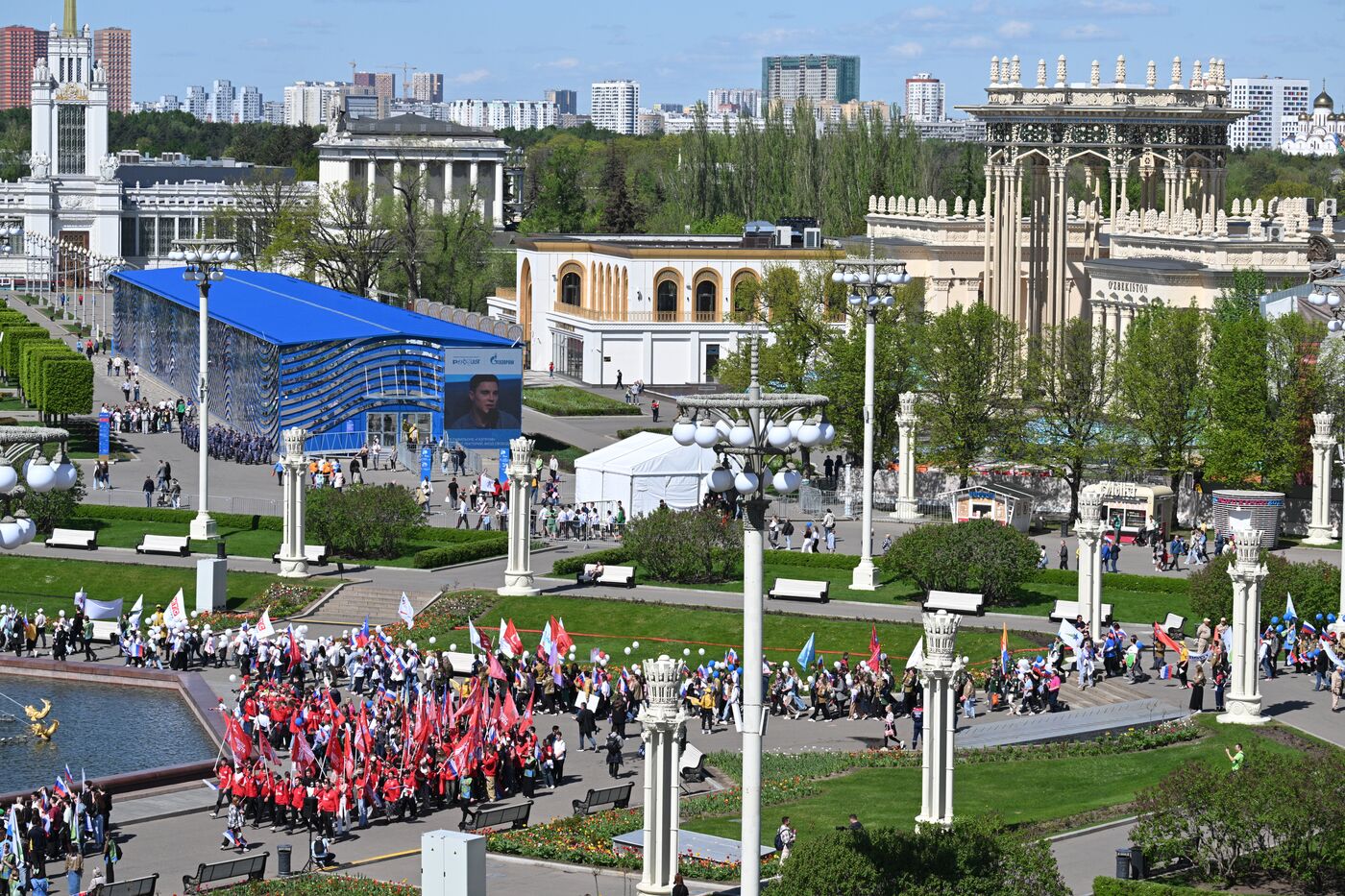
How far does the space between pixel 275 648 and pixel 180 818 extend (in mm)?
10144

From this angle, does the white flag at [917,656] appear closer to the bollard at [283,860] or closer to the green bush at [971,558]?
the green bush at [971,558]

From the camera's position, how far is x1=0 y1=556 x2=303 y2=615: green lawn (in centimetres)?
5769

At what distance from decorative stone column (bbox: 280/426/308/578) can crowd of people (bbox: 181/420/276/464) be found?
20.2m

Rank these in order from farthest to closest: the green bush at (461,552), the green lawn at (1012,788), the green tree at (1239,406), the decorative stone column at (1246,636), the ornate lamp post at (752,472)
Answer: the green tree at (1239,406), the green bush at (461,552), the decorative stone column at (1246,636), the green lawn at (1012,788), the ornate lamp post at (752,472)

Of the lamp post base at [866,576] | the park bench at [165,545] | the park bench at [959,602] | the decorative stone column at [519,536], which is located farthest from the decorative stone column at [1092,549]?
the park bench at [165,545]

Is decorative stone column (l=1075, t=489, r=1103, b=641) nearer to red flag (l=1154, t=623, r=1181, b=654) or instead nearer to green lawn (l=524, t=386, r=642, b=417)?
red flag (l=1154, t=623, r=1181, b=654)

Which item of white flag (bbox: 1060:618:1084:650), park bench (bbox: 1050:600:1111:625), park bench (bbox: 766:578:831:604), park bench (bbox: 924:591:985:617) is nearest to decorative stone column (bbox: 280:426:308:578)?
park bench (bbox: 766:578:831:604)

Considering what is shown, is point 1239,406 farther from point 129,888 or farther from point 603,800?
point 129,888

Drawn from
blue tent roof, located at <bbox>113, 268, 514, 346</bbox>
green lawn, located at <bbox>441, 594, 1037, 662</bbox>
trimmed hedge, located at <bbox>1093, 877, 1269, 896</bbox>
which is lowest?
trimmed hedge, located at <bbox>1093, 877, 1269, 896</bbox>

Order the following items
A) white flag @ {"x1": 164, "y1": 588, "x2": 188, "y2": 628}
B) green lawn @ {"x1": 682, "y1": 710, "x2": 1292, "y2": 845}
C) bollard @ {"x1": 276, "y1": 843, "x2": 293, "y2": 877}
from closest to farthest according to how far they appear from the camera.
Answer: bollard @ {"x1": 276, "y1": 843, "x2": 293, "y2": 877}, green lawn @ {"x1": 682, "y1": 710, "x2": 1292, "y2": 845}, white flag @ {"x1": 164, "y1": 588, "x2": 188, "y2": 628}

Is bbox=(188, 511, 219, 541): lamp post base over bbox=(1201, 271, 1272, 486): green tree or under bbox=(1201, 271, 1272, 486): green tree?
under

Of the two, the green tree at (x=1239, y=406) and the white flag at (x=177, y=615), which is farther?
the green tree at (x=1239, y=406)

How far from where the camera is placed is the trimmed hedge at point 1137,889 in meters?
30.9

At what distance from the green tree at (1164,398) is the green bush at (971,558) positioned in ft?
43.2
